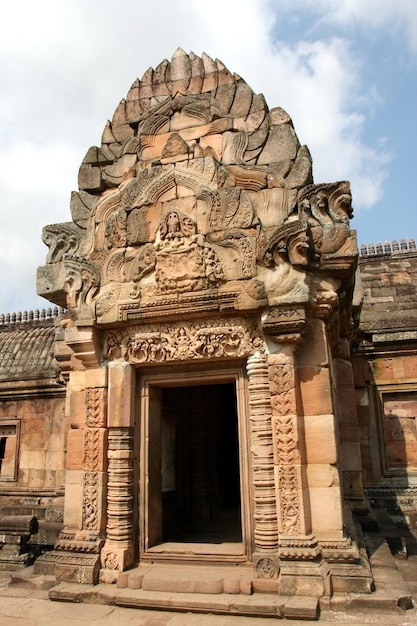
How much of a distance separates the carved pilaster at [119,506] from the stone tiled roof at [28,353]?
8.05 m

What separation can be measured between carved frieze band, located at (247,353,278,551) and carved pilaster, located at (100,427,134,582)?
1.67 m

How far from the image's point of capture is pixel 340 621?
16.3 feet

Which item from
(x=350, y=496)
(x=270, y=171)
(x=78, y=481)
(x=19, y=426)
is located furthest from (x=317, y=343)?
(x=19, y=426)

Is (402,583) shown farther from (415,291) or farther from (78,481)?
(415,291)

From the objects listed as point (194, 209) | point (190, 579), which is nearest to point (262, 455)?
point (190, 579)

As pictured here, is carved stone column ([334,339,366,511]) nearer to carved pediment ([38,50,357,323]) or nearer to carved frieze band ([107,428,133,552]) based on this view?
carved pediment ([38,50,357,323])

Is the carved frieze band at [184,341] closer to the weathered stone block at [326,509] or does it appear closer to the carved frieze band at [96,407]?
the carved frieze band at [96,407]

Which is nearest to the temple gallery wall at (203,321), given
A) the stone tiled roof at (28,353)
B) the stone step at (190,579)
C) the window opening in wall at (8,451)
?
the stone step at (190,579)

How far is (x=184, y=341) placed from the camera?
6.67m

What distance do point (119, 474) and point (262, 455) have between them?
1911 millimetres

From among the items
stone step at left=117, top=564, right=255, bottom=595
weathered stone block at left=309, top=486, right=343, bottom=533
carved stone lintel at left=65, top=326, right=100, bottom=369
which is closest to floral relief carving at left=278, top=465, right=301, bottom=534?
weathered stone block at left=309, top=486, right=343, bottom=533

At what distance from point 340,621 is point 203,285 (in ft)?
13.1

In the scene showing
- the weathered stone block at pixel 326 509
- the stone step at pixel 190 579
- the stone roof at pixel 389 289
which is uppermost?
the stone roof at pixel 389 289

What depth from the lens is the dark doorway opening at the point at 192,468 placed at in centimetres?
914
